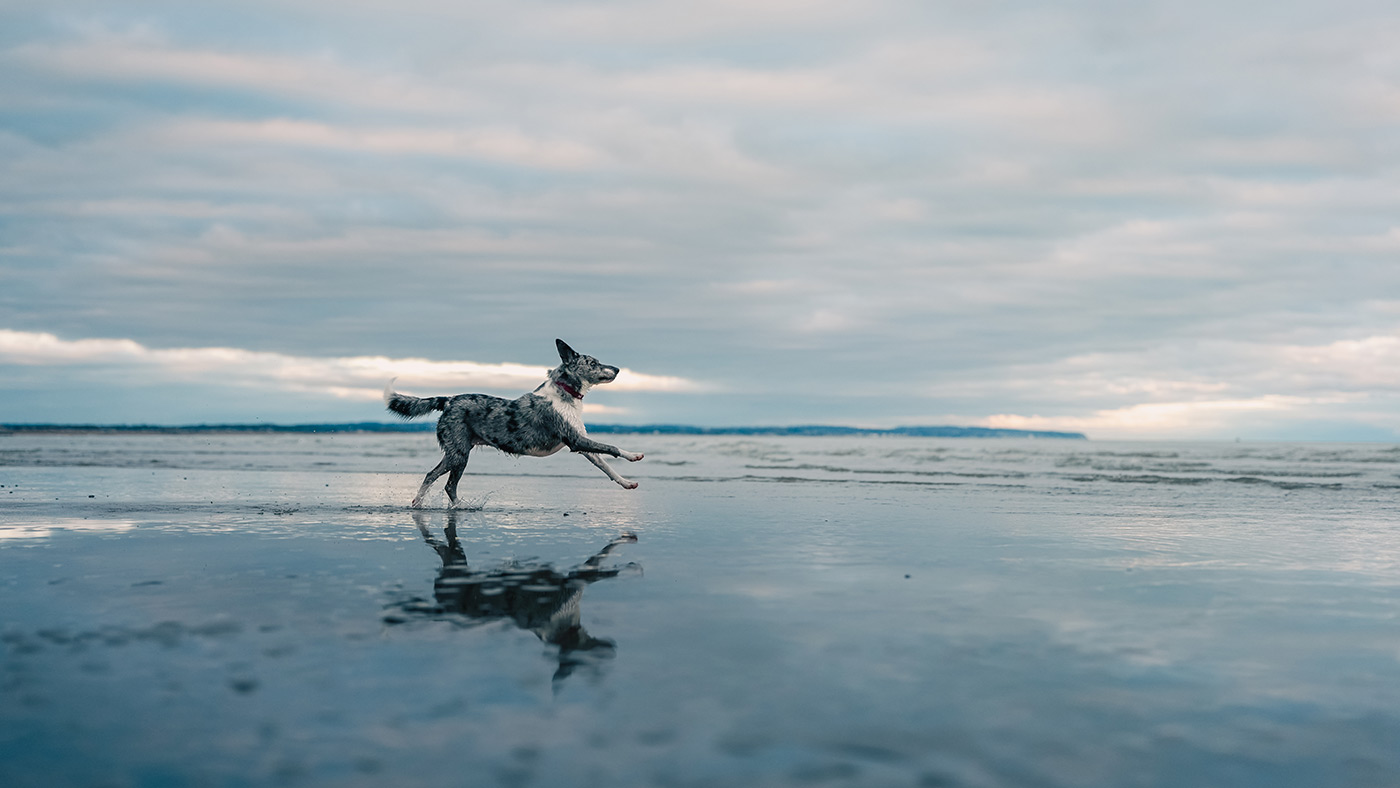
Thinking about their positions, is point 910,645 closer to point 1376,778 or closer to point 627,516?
point 1376,778

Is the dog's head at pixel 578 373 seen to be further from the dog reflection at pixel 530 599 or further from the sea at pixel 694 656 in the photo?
the dog reflection at pixel 530 599

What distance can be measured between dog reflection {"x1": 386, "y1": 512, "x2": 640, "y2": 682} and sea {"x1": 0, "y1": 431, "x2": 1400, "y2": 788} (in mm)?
46

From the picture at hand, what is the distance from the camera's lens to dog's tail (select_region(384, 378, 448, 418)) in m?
15.9

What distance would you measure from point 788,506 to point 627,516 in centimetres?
322

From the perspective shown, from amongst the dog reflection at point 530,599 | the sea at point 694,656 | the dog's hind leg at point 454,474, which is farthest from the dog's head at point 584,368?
the dog reflection at point 530,599

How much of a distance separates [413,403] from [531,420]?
2.20 meters

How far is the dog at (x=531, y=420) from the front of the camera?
→ 50.2 feet

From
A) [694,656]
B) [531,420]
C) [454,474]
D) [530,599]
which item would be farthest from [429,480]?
[694,656]

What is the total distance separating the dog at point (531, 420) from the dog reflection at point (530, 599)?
5.45m

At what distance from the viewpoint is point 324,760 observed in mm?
3812

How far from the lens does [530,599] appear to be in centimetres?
728

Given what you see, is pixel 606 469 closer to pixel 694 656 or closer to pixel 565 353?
pixel 565 353

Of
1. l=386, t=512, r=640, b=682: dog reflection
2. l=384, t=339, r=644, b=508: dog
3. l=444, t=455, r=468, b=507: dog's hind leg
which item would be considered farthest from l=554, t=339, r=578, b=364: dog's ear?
l=386, t=512, r=640, b=682: dog reflection

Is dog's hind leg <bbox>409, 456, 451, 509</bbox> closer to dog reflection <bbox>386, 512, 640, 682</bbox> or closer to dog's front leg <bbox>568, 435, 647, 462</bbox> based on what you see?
dog's front leg <bbox>568, 435, 647, 462</bbox>
